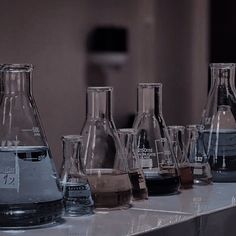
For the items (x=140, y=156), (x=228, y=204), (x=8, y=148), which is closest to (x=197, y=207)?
(x=228, y=204)

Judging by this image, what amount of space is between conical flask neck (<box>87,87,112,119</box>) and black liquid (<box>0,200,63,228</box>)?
0.66 ft

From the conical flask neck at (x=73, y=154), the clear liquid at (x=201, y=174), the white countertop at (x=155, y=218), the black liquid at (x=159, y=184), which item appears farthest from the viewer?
the clear liquid at (x=201, y=174)

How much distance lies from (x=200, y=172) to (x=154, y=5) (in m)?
0.42

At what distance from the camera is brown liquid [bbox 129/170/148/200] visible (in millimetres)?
903

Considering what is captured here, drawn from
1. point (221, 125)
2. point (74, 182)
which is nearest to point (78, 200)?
point (74, 182)

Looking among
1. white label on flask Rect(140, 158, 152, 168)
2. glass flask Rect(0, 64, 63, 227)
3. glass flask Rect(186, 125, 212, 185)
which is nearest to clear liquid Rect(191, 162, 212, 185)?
glass flask Rect(186, 125, 212, 185)

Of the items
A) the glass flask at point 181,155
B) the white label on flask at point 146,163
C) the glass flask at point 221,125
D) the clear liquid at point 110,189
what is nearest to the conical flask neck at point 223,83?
the glass flask at point 221,125

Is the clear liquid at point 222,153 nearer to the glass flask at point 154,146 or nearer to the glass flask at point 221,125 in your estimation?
the glass flask at point 221,125

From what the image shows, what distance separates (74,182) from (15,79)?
0.48 feet

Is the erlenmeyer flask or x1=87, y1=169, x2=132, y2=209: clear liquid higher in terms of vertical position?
the erlenmeyer flask

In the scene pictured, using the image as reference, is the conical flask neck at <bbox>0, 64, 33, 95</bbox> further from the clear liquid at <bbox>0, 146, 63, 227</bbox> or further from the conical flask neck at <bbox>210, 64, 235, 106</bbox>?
the conical flask neck at <bbox>210, 64, 235, 106</bbox>

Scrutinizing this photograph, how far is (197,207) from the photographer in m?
Answer: 0.85

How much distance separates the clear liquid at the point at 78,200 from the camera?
31.8 inches

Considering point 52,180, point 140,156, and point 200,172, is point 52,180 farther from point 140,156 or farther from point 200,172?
point 200,172
